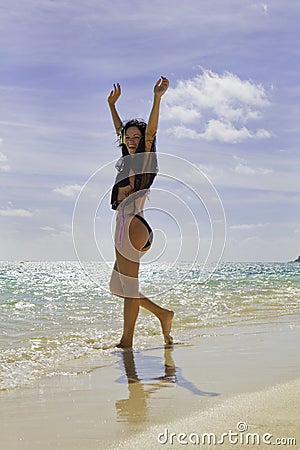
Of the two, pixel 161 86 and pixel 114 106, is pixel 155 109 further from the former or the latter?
pixel 114 106

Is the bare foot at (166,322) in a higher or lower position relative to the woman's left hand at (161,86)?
lower

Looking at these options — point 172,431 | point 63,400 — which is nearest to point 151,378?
point 63,400

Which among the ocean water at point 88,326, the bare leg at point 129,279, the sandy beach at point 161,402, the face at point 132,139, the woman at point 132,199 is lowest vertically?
the sandy beach at point 161,402

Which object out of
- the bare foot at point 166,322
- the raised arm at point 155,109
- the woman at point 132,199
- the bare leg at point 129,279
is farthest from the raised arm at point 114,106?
the bare foot at point 166,322

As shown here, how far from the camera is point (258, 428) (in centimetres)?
261

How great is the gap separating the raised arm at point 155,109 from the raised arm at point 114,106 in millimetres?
569

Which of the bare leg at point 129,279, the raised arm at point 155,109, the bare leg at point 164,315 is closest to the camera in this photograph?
the raised arm at point 155,109

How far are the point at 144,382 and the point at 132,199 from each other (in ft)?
5.52

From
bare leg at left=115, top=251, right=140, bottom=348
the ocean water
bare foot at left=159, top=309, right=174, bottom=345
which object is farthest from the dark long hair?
bare foot at left=159, top=309, right=174, bottom=345

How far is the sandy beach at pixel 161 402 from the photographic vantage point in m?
2.57

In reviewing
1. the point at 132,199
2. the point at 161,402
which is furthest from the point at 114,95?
the point at 161,402

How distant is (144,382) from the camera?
382cm

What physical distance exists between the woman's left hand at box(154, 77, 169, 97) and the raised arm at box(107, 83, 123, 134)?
763 mm

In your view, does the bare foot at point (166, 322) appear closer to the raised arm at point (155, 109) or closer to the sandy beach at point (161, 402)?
the sandy beach at point (161, 402)
